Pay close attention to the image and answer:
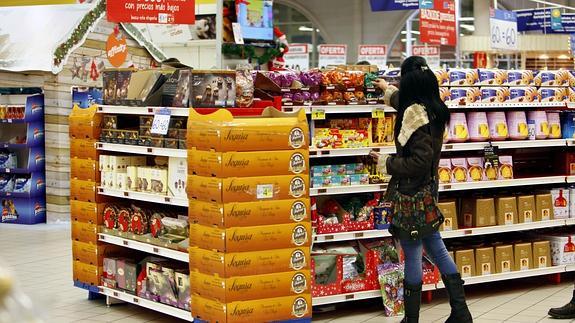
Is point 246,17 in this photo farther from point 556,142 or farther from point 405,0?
point 556,142

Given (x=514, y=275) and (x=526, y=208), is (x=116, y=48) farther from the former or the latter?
(x=514, y=275)

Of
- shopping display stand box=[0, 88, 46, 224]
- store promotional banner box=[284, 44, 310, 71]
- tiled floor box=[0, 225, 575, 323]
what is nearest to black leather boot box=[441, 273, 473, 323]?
tiled floor box=[0, 225, 575, 323]

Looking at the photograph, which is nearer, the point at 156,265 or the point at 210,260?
the point at 210,260

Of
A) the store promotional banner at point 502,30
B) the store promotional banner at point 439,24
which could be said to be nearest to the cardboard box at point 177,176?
the store promotional banner at point 439,24

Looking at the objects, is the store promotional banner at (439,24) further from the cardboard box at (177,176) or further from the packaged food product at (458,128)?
the cardboard box at (177,176)

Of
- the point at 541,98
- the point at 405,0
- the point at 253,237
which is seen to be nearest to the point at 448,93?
the point at 541,98

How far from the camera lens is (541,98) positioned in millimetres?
7219

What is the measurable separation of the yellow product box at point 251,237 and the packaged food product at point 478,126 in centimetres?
192

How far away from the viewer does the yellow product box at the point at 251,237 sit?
17.1 ft

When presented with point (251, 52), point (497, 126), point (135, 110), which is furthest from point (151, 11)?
point (251, 52)

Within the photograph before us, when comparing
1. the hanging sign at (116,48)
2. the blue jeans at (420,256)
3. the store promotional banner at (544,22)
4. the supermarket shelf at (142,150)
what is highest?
the store promotional banner at (544,22)

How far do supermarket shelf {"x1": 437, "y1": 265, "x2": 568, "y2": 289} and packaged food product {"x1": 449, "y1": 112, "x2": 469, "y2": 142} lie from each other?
1069 mm

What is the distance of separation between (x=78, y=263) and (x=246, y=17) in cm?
660

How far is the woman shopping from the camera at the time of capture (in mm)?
5320
